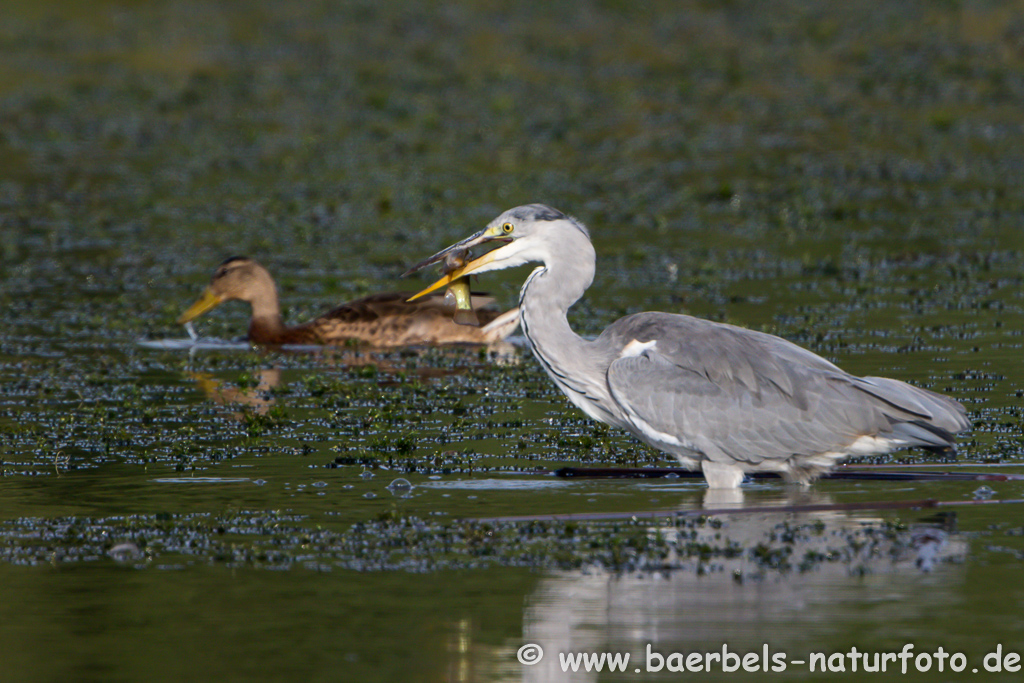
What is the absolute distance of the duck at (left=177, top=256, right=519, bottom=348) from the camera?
13.8m

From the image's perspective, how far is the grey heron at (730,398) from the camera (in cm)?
843

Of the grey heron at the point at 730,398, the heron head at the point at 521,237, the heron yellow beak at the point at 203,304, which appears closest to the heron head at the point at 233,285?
the heron yellow beak at the point at 203,304

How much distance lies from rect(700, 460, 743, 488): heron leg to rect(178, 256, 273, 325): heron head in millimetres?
6665

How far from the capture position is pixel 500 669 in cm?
615

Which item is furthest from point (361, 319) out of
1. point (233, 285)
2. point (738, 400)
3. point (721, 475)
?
point (738, 400)

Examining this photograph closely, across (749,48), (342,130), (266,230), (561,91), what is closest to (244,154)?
(342,130)

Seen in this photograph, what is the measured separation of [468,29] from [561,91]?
8.30 meters

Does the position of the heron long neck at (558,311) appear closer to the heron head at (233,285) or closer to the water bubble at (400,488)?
Answer: the water bubble at (400,488)

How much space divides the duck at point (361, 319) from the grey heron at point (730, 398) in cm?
463

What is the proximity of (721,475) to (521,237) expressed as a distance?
5.83 feet

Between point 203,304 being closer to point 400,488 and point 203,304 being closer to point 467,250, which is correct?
point 467,250

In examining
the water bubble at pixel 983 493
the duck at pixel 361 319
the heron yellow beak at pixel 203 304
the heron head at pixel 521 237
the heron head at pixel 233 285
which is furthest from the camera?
the heron yellow beak at pixel 203 304

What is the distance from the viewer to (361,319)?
13.8 meters

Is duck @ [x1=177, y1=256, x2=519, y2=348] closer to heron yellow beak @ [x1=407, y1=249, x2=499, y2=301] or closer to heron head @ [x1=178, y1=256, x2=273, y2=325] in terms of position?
heron head @ [x1=178, y1=256, x2=273, y2=325]
